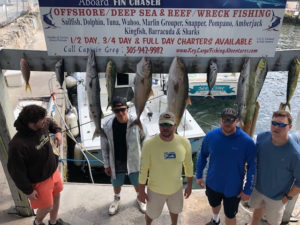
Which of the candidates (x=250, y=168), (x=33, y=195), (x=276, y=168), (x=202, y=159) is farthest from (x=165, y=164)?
(x=33, y=195)

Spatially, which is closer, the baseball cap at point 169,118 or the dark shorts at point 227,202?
the baseball cap at point 169,118

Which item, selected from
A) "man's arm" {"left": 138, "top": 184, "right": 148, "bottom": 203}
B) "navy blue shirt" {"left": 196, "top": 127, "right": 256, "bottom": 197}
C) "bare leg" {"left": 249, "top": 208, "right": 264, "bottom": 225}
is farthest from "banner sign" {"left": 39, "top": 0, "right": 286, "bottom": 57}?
"bare leg" {"left": 249, "top": 208, "right": 264, "bottom": 225}

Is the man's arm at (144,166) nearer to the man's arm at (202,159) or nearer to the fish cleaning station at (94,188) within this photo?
the man's arm at (202,159)

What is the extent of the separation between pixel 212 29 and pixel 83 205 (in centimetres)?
294

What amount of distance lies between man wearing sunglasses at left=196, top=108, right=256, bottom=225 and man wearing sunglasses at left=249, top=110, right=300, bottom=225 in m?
0.14

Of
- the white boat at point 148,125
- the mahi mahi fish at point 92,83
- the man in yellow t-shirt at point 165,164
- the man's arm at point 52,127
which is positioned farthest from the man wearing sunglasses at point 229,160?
the white boat at point 148,125

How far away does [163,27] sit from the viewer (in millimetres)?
2244

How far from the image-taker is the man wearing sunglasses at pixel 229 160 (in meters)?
2.49

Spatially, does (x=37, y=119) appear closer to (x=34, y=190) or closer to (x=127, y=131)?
(x=34, y=190)

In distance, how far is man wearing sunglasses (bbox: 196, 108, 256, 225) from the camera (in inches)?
97.9

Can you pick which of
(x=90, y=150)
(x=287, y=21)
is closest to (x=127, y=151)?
(x=90, y=150)

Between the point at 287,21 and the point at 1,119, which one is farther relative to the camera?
→ the point at 287,21

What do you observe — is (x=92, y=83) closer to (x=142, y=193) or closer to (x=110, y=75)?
(x=110, y=75)

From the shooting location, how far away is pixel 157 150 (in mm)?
2451
